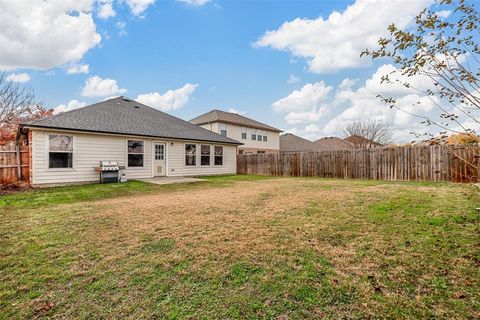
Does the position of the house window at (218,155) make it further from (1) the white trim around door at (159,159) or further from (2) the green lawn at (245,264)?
(2) the green lawn at (245,264)

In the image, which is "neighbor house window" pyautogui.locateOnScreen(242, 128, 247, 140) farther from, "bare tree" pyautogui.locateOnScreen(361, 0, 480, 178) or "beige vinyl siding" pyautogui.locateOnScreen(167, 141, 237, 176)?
"bare tree" pyautogui.locateOnScreen(361, 0, 480, 178)

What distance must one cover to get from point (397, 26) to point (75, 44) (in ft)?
60.4

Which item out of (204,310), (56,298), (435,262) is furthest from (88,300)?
(435,262)

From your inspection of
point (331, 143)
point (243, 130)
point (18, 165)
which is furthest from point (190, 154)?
point (331, 143)

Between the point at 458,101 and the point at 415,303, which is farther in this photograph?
the point at 458,101

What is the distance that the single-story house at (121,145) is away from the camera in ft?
33.0

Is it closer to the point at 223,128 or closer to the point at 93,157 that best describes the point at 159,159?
the point at 93,157

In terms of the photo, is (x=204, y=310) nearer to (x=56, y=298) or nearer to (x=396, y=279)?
(x=56, y=298)

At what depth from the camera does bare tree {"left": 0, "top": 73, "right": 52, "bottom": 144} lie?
16.5 m

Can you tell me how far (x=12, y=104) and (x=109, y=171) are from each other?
42.1 feet

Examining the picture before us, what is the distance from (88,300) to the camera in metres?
2.16

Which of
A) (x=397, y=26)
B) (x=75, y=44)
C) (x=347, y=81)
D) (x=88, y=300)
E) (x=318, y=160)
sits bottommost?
(x=88, y=300)

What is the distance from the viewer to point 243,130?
1102 inches

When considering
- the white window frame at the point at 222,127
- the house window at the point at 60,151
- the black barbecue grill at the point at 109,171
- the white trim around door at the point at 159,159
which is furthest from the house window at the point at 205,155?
the white window frame at the point at 222,127
